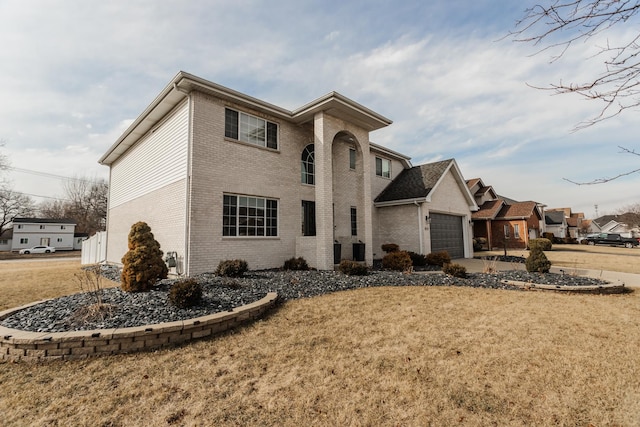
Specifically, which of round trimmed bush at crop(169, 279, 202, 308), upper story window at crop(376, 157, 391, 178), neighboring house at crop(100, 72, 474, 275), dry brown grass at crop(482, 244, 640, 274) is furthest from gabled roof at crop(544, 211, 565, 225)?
round trimmed bush at crop(169, 279, 202, 308)

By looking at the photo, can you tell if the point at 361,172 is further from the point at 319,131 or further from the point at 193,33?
the point at 193,33

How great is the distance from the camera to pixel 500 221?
27016mm

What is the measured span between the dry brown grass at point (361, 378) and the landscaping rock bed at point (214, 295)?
2.63 feet

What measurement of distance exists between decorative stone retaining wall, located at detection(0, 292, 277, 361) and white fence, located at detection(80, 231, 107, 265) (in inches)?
609

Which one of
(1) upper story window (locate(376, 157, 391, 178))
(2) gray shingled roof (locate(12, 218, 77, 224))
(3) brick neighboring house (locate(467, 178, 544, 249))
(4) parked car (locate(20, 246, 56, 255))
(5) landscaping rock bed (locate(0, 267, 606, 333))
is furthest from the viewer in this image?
(2) gray shingled roof (locate(12, 218, 77, 224))

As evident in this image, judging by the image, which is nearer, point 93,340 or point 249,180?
point 93,340

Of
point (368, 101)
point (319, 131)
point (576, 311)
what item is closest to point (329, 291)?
point (576, 311)

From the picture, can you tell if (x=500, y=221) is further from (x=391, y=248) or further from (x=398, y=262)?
(x=398, y=262)

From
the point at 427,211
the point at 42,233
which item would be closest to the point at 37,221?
the point at 42,233

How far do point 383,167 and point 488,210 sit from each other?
580 inches

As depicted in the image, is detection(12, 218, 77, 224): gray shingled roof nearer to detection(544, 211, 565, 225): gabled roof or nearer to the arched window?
the arched window

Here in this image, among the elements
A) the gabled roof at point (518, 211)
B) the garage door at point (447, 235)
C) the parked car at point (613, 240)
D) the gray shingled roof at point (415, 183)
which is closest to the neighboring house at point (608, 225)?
the parked car at point (613, 240)

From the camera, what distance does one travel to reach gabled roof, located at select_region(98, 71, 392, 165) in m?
9.43

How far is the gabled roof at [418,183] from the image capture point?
15023mm
